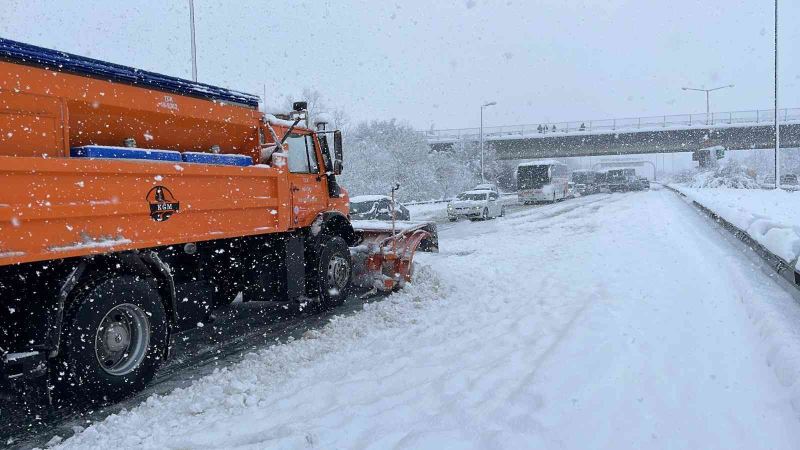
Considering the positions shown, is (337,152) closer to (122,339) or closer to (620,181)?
(122,339)

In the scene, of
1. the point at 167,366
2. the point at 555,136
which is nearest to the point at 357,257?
the point at 167,366

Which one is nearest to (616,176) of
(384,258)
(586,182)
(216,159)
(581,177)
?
(586,182)

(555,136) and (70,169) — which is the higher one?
(555,136)

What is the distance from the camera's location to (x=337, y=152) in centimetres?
805

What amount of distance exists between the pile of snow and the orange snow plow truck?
1612 inches

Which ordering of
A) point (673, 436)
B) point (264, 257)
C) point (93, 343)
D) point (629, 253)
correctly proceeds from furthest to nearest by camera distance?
point (629, 253)
point (264, 257)
point (93, 343)
point (673, 436)

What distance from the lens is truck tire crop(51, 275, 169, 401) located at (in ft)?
14.7

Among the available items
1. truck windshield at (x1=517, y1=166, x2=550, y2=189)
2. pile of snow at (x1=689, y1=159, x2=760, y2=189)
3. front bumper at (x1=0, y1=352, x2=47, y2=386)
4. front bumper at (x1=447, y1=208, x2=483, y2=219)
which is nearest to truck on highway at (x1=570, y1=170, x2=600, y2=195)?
pile of snow at (x1=689, y1=159, x2=760, y2=189)

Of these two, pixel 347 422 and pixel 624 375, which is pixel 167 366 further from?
pixel 624 375

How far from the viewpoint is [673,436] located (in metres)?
3.79

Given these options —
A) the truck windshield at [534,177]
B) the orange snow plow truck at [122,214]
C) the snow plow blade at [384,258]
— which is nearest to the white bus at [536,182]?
the truck windshield at [534,177]

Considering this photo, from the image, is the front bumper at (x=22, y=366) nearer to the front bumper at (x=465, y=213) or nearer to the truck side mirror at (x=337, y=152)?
the truck side mirror at (x=337, y=152)

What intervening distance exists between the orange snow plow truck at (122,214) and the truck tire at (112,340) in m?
0.01

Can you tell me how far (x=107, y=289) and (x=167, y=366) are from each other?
145cm
